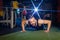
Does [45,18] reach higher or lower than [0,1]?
lower

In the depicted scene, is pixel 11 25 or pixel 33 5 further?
pixel 11 25

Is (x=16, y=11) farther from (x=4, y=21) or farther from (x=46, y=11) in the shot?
(x=46, y=11)

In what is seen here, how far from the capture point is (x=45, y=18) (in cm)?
196

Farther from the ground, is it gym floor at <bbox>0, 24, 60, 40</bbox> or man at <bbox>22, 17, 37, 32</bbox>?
man at <bbox>22, 17, 37, 32</bbox>

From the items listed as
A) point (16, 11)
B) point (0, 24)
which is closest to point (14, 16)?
point (16, 11)

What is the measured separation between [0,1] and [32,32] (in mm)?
625

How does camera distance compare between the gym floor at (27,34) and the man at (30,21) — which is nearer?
the gym floor at (27,34)

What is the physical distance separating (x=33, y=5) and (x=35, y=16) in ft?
0.51

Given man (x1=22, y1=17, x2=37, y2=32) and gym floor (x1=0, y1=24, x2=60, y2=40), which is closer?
gym floor (x1=0, y1=24, x2=60, y2=40)

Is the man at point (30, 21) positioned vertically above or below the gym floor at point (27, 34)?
above

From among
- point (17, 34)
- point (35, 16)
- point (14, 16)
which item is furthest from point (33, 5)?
point (17, 34)

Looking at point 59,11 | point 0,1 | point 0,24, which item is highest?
point 0,1

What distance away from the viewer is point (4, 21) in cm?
197

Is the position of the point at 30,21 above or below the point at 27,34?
above
